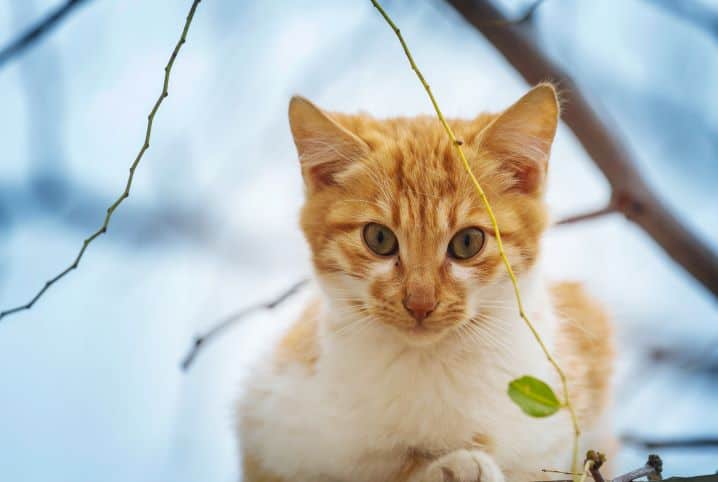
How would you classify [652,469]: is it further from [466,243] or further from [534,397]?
[466,243]

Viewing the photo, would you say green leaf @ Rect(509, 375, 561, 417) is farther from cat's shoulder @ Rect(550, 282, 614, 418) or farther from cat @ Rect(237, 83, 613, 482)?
cat's shoulder @ Rect(550, 282, 614, 418)

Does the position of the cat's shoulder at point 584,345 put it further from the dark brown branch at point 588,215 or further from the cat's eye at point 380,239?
the cat's eye at point 380,239

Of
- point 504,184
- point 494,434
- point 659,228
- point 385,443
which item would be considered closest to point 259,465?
point 385,443

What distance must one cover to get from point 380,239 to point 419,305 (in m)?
0.29

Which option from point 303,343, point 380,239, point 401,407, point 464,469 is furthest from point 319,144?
point 464,469

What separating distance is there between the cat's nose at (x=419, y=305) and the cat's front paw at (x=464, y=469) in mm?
372

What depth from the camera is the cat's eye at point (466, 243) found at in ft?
6.70

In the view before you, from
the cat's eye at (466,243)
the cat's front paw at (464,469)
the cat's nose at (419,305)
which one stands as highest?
the cat's eye at (466,243)

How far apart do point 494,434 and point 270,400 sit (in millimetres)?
711

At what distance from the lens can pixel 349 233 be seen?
2197mm

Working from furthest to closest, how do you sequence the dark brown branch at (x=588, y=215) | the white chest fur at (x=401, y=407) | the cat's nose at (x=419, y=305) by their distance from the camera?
the dark brown branch at (x=588, y=215), the white chest fur at (x=401, y=407), the cat's nose at (x=419, y=305)

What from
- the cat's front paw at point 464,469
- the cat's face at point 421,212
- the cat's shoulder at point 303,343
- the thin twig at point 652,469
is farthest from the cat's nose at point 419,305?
the thin twig at point 652,469

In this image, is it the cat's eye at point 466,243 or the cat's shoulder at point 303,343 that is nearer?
the cat's eye at point 466,243

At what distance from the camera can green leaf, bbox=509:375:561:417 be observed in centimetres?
129
